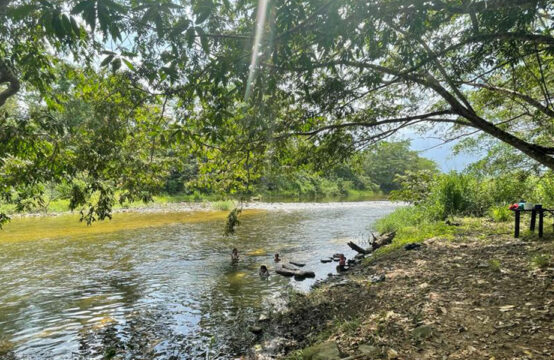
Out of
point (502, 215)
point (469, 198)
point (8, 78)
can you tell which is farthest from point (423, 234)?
point (8, 78)

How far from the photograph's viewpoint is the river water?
6.25 m

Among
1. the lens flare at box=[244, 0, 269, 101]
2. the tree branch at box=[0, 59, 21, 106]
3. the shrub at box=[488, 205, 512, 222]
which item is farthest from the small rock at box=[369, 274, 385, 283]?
the tree branch at box=[0, 59, 21, 106]

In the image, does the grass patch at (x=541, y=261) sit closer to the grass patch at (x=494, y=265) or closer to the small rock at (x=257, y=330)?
the grass patch at (x=494, y=265)

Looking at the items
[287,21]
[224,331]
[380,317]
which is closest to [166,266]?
[224,331]

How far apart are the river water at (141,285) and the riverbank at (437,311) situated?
4.31 feet

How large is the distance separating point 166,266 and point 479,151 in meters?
12.0

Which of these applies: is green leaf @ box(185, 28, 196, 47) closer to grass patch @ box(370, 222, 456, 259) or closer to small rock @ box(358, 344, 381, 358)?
small rock @ box(358, 344, 381, 358)

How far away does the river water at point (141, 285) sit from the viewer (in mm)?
6254

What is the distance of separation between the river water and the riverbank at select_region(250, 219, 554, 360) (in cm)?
131

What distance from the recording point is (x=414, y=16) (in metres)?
3.93

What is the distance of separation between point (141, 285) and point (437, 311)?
8.15 meters

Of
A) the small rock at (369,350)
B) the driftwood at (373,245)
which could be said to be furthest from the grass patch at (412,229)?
the small rock at (369,350)

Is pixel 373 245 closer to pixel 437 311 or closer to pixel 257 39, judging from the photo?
pixel 437 311

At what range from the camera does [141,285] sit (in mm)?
9781
